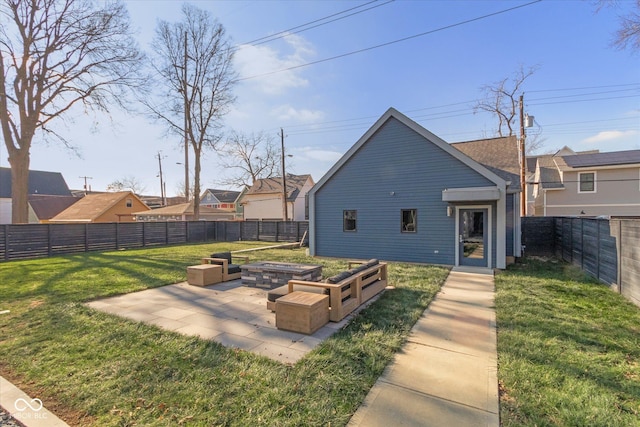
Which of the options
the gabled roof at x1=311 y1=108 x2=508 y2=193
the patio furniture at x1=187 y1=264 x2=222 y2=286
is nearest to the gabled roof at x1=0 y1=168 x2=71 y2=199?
the patio furniture at x1=187 y1=264 x2=222 y2=286

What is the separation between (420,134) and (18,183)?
1879 cm

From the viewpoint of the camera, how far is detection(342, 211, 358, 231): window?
39.6ft

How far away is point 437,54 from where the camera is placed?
11.2m

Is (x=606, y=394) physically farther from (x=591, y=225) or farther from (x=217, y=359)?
(x=591, y=225)

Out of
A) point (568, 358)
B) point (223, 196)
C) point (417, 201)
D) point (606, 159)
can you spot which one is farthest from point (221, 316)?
point (223, 196)

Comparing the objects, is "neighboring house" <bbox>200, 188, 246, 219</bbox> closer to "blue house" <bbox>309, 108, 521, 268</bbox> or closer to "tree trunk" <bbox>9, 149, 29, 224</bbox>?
"tree trunk" <bbox>9, 149, 29, 224</bbox>

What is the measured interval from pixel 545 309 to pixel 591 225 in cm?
426

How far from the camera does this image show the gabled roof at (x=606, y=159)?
18.8m

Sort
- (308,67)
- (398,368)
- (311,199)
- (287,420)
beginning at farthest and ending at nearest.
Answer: (311,199)
(308,67)
(398,368)
(287,420)

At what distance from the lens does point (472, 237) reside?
32.8 feet

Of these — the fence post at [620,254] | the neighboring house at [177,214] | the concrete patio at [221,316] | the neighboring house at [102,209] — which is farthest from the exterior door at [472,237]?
the neighboring house at [102,209]

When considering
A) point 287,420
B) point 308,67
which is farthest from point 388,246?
point 287,420

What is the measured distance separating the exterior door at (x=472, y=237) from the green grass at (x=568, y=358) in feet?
10.8

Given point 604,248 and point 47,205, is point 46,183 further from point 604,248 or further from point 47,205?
point 604,248
